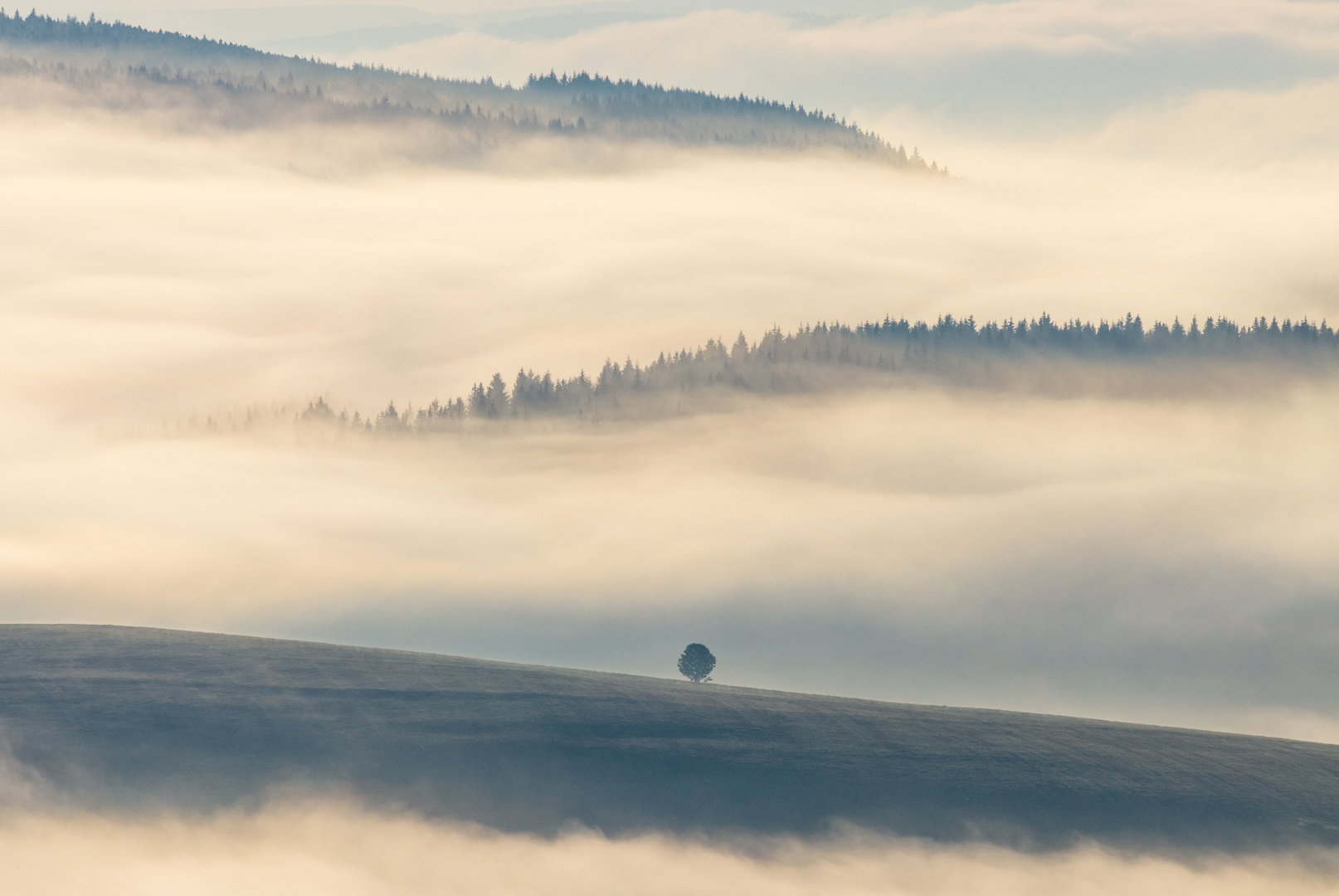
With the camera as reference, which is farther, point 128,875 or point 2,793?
point 2,793

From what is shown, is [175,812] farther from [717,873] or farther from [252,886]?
[717,873]

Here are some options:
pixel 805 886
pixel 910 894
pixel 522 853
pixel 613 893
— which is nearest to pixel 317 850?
pixel 522 853

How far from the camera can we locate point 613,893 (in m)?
189

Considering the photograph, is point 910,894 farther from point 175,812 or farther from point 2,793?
point 2,793

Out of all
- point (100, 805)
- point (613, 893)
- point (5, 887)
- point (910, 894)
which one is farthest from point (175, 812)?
point (910, 894)

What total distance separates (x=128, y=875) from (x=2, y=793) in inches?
978

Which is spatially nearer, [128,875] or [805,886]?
[128,875]

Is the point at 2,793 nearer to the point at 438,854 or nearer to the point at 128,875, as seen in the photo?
the point at 128,875

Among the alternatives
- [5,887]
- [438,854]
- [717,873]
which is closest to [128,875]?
[5,887]

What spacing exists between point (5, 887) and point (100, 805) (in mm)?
19825

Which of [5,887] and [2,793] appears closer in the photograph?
[5,887]

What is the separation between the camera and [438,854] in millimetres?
197000

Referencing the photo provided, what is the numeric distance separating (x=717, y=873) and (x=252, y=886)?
55905 millimetres

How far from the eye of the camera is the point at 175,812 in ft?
654
